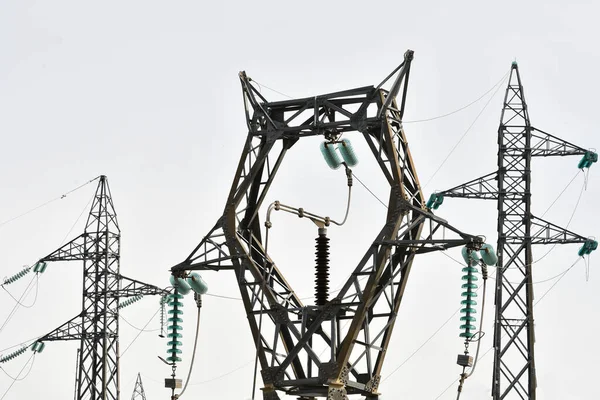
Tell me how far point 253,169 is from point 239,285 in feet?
9.04

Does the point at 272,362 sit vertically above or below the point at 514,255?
below

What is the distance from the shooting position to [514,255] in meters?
70.8

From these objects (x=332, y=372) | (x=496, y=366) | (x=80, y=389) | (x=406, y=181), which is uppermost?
(x=80, y=389)

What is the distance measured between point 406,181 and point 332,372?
478cm

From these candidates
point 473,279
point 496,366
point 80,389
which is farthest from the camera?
point 80,389

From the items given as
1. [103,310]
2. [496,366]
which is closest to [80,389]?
[103,310]

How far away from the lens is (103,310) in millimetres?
90812

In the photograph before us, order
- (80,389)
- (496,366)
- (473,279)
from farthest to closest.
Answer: (80,389)
(496,366)
(473,279)

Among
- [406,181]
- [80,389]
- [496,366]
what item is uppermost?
[80,389]

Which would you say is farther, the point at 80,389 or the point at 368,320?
the point at 80,389

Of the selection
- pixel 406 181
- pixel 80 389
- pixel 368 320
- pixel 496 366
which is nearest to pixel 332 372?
pixel 368 320

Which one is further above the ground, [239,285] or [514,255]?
[514,255]

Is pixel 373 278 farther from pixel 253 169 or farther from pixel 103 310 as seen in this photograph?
pixel 103 310

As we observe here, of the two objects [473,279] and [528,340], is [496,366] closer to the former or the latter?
[528,340]
